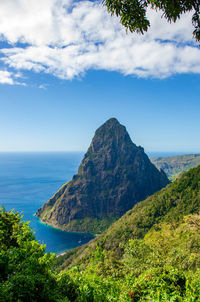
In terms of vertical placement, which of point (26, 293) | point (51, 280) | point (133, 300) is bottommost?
point (133, 300)

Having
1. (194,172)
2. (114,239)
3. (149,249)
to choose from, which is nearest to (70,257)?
(114,239)

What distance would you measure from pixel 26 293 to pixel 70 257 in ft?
550

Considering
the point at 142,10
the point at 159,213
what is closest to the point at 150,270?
the point at 142,10

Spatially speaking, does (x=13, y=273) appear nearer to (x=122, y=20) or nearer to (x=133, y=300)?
(x=133, y=300)

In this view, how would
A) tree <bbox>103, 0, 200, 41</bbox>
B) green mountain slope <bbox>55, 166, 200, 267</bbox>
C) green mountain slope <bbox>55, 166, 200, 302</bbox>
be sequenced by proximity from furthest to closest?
green mountain slope <bbox>55, 166, 200, 267</bbox> → green mountain slope <bbox>55, 166, 200, 302</bbox> → tree <bbox>103, 0, 200, 41</bbox>

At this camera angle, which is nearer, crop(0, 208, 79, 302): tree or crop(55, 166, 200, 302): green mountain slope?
crop(0, 208, 79, 302): tree

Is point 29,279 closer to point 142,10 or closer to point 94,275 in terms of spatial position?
point 94,275

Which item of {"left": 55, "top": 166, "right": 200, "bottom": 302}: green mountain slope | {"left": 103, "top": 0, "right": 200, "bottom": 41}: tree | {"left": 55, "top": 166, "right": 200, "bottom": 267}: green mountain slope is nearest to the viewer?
{"left": 103, "top": 0, "right": 200, "bottom": 41}: tree

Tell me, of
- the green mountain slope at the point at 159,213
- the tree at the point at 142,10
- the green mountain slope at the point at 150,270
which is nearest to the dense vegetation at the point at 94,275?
the green mountain slope at the point at 150,270

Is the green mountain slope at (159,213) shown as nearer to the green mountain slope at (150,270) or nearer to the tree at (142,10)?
the green mountain slope at (150,270)

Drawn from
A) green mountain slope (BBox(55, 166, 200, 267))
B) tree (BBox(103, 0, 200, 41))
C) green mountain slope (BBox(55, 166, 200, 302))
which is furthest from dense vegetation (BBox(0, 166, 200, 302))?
green mountain slope (BBox(55, 166, 200, 267))

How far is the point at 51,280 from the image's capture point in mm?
10711

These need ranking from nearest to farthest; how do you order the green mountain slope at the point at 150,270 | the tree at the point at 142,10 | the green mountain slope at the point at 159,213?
the tree at the point at 142,10 < the green mountain slope at the point at 150,270 < the green mountain slope at the point at 159,213

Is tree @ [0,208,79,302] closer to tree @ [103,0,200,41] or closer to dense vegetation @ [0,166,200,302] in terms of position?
dense vegetation @ [0,166,200,302]
